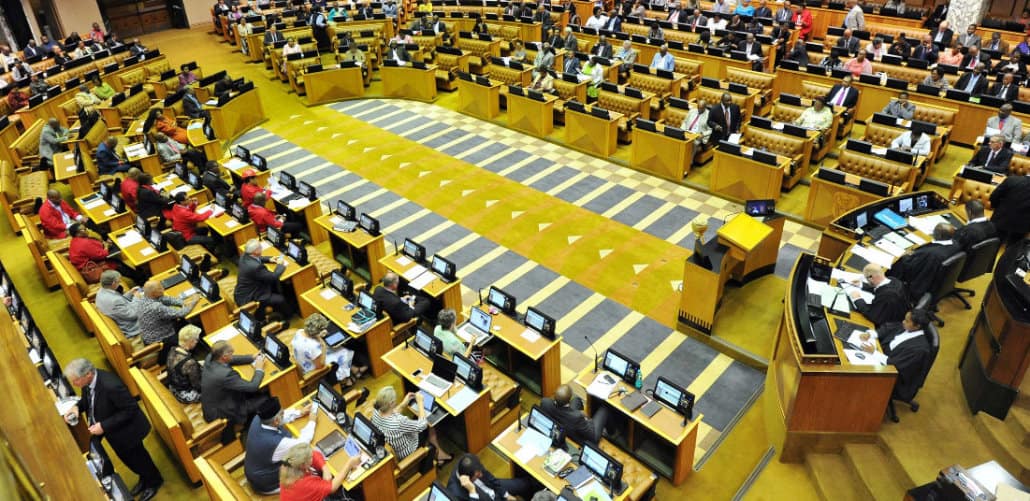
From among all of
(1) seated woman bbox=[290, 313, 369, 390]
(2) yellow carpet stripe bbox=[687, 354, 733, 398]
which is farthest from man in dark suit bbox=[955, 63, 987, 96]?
(1) seated woman bbox=[290, 313, 369, 390]

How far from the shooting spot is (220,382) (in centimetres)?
643

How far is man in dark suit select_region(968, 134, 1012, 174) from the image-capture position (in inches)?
396

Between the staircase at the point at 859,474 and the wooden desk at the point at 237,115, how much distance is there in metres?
12.7

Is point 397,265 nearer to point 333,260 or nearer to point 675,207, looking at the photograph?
point 333,260

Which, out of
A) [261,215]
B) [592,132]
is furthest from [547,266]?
[592,132]

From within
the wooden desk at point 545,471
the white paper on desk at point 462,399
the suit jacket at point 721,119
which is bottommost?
the wooden desk at point 545,471

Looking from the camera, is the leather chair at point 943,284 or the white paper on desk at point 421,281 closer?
the leather chair at point 943,284

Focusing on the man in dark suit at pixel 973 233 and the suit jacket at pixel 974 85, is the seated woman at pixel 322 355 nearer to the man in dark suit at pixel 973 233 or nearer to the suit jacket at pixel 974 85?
the man in dark suit at pixel 973 233

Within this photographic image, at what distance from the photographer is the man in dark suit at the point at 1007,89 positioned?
12507mm

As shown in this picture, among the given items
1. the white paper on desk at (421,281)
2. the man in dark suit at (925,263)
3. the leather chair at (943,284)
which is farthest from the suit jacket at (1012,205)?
the white paper on desk at (421,281)

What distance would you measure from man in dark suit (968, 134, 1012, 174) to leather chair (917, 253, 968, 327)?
11.2 feet

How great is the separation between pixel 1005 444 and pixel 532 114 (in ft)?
34.6

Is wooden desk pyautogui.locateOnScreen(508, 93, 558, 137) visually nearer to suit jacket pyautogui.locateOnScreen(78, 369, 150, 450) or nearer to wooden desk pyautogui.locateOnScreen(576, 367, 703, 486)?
wooden desk pyautogui.locateOnScreen(576, 367, 703, 486)

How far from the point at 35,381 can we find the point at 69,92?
1757 centimetres
